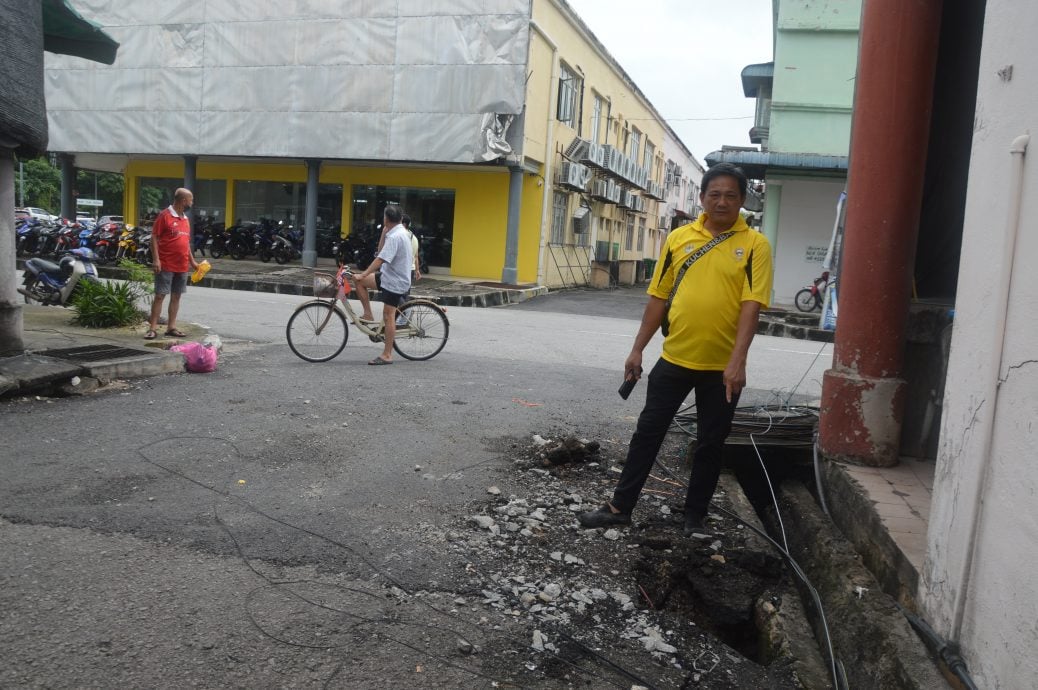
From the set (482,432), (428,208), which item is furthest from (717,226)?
(428,208)

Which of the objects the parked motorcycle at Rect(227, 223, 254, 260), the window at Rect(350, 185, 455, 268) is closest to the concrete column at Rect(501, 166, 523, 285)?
the window at Rect(350, 185, 455, 268)

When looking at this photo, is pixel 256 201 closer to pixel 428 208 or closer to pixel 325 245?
pixel 325 245

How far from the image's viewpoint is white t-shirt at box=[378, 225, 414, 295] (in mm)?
8984

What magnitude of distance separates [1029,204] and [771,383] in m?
7.42

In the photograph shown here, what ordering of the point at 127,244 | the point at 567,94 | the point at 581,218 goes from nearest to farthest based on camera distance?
1. the point at 127,244
2. the point at 567,94
3. the point at 581,218

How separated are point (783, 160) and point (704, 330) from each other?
17318 mm

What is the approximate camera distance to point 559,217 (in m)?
28.2

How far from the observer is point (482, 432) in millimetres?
6223

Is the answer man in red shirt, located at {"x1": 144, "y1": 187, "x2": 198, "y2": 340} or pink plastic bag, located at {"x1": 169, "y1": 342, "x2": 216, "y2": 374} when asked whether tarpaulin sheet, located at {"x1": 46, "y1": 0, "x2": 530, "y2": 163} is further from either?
pink plastic bag, located at {"x1": 169, "y1": 342, "x2": 216, "y2": 374}

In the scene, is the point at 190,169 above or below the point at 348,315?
above

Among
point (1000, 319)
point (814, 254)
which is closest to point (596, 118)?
point (814, 254)

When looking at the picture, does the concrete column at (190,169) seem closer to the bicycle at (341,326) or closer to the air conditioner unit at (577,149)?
the air conditioner unit at (577,149)

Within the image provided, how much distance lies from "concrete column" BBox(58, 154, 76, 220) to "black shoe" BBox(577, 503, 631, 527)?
28631mm

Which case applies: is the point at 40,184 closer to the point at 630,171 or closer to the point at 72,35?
the point at 630,171
